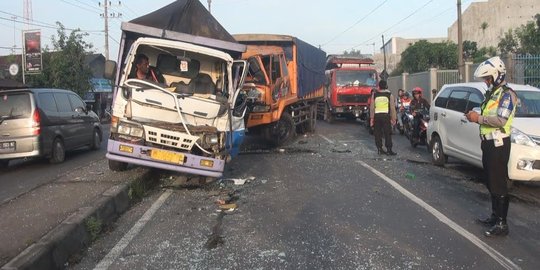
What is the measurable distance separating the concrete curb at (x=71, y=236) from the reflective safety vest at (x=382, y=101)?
23.6ft

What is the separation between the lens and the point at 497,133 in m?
5.92

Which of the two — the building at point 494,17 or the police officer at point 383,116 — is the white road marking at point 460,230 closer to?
the police officer at point 383,116

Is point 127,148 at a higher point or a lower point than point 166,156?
higher

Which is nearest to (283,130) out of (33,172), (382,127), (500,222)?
(382,127)

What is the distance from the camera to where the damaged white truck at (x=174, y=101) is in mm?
7875

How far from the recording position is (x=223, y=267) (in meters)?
4.91

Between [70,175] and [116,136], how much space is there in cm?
188

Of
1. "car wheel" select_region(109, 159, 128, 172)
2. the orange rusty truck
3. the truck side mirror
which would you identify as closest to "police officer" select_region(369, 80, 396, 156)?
the orange rusty truck

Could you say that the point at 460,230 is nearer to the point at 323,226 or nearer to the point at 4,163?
the point at 323,226

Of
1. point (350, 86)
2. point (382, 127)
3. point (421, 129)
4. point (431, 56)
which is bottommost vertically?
point (421, 129)

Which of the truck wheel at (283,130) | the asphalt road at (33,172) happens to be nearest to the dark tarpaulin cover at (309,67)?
the truck wheel at (283,130)

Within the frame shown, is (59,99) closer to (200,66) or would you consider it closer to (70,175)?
(70,175)

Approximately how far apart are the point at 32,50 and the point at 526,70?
26313 millimetres

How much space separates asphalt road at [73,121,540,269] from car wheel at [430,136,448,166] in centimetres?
51
